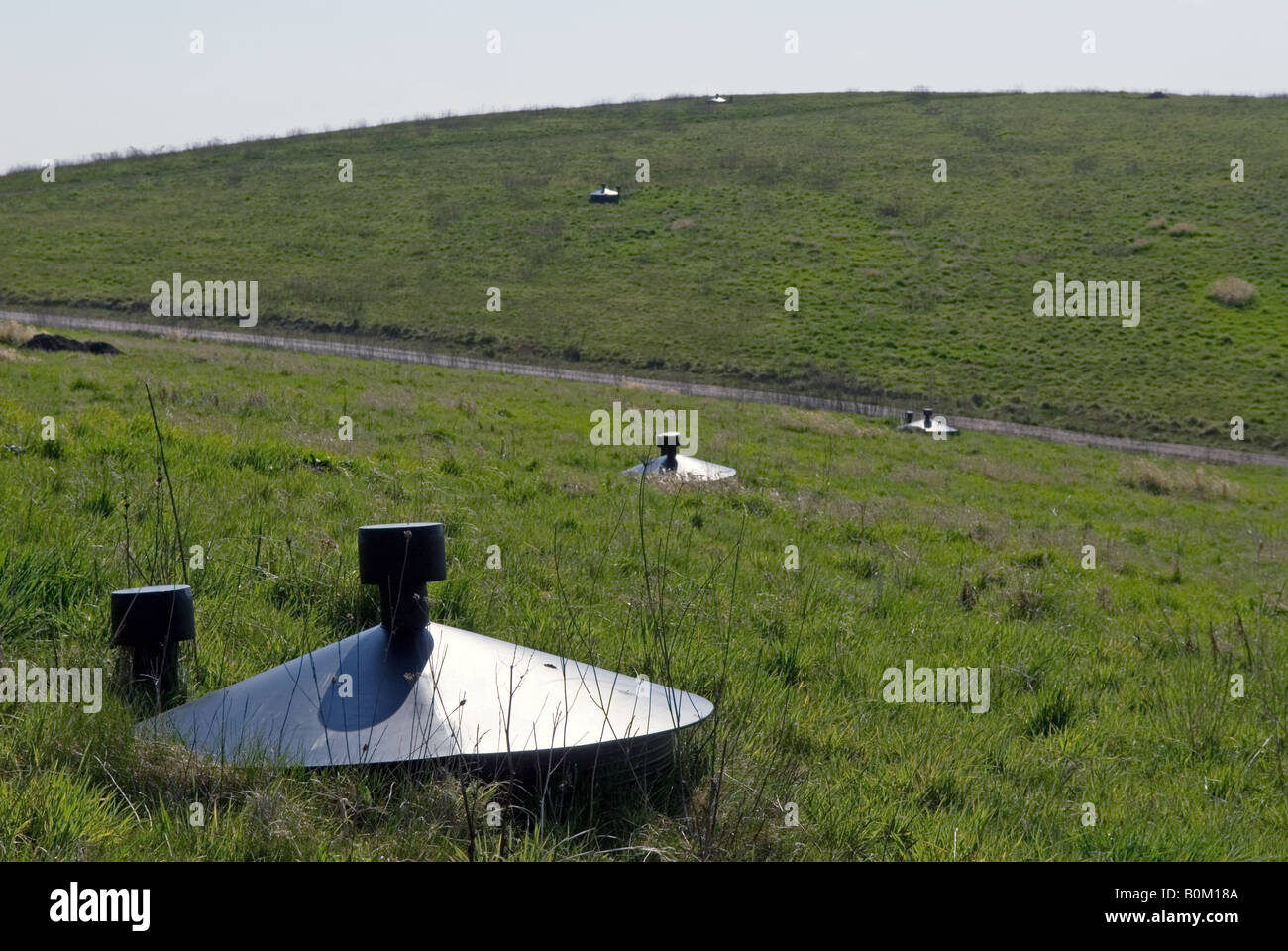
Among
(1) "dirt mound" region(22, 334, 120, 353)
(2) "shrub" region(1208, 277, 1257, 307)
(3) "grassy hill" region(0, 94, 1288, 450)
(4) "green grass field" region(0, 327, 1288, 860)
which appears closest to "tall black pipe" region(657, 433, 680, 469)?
(4) "green grass field" region(0, 327, 1288, 860)

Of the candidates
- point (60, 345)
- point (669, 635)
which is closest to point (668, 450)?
point (669, 635)

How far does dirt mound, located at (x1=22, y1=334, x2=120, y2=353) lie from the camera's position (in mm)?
24666

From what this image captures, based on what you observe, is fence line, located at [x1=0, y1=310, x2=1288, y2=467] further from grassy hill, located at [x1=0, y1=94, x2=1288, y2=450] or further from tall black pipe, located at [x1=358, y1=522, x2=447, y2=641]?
tall black pipe, located at [x1=358, y1=522, x2=447, y2=641]

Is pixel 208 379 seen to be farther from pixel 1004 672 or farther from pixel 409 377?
pixel 1004 672

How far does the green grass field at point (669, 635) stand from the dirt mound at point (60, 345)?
894cm

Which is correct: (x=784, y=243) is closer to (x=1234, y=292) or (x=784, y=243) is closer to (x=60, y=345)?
(x=1234, y=292)

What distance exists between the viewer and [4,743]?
3.43 metres

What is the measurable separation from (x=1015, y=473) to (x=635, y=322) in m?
33.0

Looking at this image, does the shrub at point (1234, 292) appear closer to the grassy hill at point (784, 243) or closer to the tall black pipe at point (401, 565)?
the grassy hill at point (784, 243)

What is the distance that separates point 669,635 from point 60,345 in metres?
24.2

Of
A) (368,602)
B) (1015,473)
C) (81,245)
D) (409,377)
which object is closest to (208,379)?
(409,377)

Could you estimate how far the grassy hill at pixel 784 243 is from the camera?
49500 millimetres

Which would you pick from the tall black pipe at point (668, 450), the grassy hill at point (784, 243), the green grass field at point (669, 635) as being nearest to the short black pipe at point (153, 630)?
the green grass field at point (669, 635)
